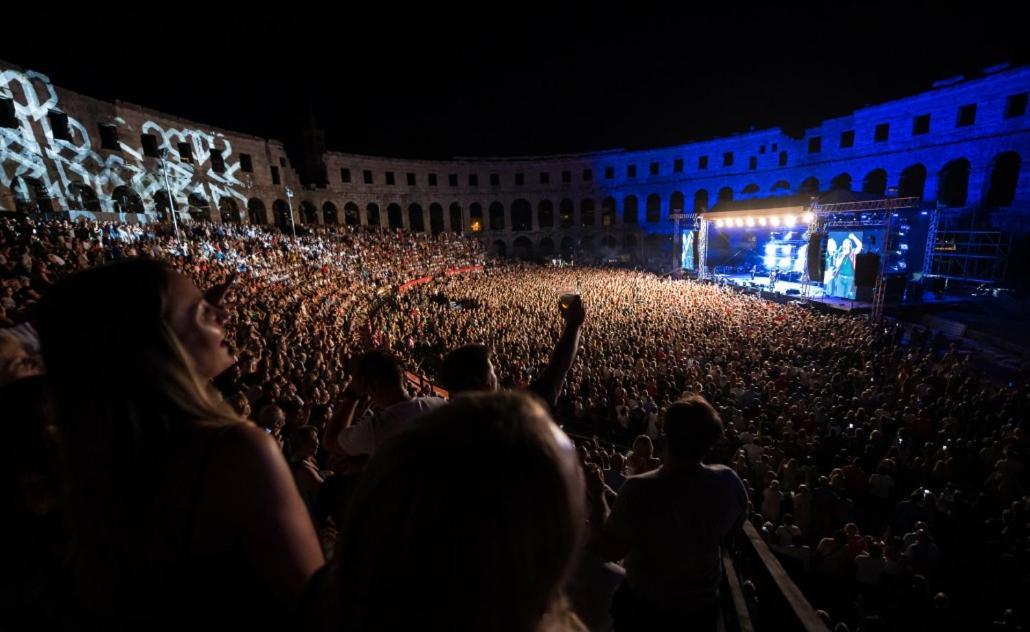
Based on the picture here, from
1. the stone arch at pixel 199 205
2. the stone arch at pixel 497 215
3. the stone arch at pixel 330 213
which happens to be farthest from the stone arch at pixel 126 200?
the stone arch at pixel 497 215

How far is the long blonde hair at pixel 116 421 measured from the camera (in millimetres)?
904

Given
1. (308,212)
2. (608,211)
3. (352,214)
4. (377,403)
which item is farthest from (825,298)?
(352,214)

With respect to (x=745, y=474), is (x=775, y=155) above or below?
above

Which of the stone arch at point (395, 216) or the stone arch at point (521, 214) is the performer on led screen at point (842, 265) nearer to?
the stone arch at point (521, 214)

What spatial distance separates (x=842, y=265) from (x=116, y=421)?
2843 cm

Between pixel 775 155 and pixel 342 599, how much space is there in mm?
47351

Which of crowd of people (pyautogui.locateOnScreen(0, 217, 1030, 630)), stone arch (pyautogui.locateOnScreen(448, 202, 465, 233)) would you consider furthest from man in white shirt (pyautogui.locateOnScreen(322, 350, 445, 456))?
stone arch (pyautogui.locateOnScreen(448, 202, 465, 233))

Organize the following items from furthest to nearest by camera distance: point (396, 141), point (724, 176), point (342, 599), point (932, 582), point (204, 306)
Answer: point (396, 141) < point (724, 176) < point (932, 582) < point (204, 306) < point (342, 599)

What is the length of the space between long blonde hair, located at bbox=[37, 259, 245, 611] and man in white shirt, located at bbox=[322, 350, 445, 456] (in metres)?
1.46

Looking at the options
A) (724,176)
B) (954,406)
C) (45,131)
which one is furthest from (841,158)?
(45,131)

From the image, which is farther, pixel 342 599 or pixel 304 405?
pixel 304 405

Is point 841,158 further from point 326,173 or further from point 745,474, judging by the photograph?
point 326,173

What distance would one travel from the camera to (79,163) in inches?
786

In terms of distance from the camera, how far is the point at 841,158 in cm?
3406
